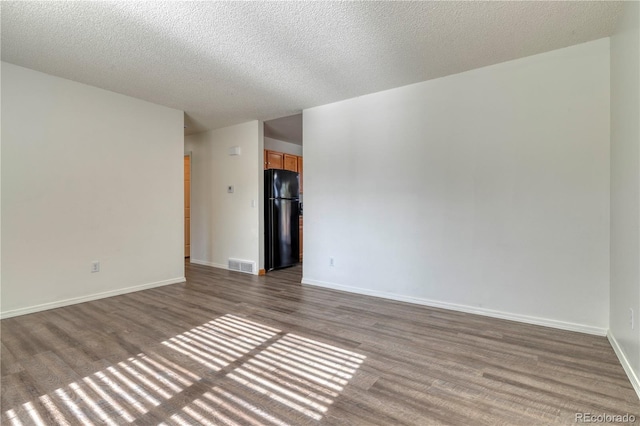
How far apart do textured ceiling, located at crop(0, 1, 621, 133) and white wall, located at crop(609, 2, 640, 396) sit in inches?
14.0

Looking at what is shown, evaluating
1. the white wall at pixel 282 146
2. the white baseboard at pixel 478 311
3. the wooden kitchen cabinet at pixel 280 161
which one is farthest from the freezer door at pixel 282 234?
the white wall at pixel 282 146

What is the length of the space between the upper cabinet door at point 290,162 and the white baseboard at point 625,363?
5.46 meters

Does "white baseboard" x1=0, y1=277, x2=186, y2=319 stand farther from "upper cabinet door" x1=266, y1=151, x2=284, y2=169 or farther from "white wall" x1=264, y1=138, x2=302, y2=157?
"white wall" x1=264, y1=138, x2=302, y2=157

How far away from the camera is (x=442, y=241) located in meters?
3.21

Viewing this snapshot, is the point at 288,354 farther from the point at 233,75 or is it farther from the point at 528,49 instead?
the point at 528,49

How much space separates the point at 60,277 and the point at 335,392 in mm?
3307

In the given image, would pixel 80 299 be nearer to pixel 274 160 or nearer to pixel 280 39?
pixel 280 39

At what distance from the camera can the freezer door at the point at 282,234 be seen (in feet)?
16.8

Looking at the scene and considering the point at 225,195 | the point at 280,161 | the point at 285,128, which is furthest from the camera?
the point at 280,161

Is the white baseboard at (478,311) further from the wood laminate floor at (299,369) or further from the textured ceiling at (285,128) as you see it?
the textured ceiling at (285,128)

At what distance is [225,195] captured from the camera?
5.26m

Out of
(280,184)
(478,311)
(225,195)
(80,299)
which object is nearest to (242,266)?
(225,195)

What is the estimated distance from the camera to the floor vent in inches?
194

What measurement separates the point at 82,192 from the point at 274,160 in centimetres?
334
